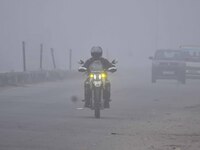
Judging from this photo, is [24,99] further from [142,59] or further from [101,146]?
[142,59]

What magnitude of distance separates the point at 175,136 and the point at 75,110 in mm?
6400

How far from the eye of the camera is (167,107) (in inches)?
860

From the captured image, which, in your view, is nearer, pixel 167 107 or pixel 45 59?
pixel 167 107

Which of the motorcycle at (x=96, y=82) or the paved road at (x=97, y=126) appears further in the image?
the motorcycle at (x=96, y=82)

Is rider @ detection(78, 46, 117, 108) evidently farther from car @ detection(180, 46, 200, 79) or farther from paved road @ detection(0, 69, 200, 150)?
car @ detection(180, 46, 200, 79)

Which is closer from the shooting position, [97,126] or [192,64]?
[97,126]

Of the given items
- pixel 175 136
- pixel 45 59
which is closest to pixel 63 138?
pixel 175 136

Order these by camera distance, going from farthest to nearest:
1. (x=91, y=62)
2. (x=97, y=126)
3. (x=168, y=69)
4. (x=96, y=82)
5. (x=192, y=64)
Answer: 1. (x=192, y=64)
2. (x=168, y=69)
3. (x=91, y=62)
4. (x=96, y=82)
5. (x=97, y=126)

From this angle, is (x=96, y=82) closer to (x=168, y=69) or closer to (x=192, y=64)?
(x=168, y=69)

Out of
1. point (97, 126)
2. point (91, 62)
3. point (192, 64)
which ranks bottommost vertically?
point (192, 64)

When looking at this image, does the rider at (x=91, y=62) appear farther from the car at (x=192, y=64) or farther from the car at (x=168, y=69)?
the car at (x=192, y=64)

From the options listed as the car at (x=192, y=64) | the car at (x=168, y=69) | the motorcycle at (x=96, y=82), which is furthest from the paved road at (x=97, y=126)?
the car at (x=192, y=64)

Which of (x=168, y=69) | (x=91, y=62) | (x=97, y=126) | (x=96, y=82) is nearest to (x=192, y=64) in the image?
(x=168, y=69)

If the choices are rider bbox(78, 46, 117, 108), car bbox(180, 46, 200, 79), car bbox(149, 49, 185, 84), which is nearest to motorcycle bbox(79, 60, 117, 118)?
rider bbox(78, 46, 117, 108)
